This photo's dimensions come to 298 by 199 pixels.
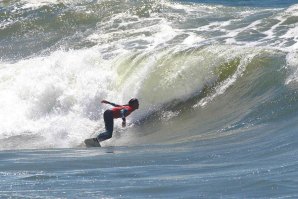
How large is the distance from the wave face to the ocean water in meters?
0.03

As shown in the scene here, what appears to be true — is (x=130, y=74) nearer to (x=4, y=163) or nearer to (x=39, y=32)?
(x=4, y=163)

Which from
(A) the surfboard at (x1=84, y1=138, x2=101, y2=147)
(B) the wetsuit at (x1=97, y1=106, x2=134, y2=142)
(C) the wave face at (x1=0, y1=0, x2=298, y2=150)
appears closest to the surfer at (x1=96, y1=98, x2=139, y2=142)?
(B) the wetsuit at (x1=97, y1=106, x2=134, y2=142)

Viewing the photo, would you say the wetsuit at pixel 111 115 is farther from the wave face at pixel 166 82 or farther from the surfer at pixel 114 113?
the wave face at pixel 166 82

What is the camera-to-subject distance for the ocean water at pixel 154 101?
8328 millimetres

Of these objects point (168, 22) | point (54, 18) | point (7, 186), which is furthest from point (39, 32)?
point (7, 186)

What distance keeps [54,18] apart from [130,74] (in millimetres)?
10456

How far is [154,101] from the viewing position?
16.3 m

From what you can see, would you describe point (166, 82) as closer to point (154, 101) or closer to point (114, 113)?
point (154, 101)

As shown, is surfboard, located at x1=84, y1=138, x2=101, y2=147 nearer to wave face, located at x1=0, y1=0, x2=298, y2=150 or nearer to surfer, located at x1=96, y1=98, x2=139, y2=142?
surfer, located at x1=96, y1=98, x2=139, y2=142

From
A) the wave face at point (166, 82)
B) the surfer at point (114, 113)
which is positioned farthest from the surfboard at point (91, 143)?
the wave face at point (166, 82)

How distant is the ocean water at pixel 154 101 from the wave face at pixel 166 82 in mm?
35

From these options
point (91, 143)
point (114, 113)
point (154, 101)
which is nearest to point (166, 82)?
point (154, 101)

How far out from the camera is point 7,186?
8.10 metres

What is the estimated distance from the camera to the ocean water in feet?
27.3
